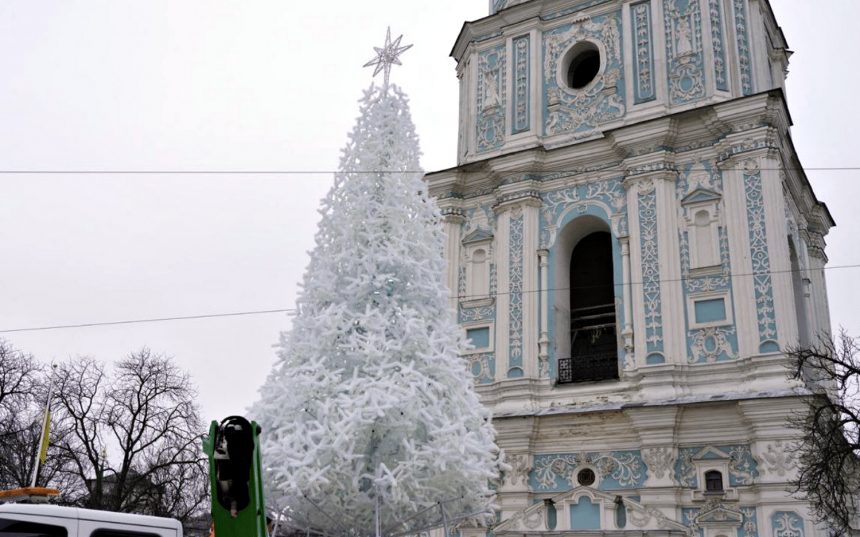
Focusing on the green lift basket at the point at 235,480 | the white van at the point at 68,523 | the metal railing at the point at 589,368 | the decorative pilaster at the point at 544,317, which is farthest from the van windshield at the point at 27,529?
the metal railing at the point at 589,368

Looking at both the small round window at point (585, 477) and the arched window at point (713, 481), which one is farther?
the small round window at point (585, 477)

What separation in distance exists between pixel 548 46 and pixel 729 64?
16.3ft

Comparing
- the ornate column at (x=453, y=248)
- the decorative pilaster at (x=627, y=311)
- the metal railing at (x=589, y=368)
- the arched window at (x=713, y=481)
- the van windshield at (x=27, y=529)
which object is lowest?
the van windshield at (x=27, y=529)

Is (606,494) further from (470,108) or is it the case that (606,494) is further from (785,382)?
(470,108)

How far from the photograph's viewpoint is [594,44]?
2273 cm

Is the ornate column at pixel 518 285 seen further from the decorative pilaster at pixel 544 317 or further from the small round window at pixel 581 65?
the small round window at pixel 581 65

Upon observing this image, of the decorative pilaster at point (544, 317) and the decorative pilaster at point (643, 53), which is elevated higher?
the decorative pilaster at point (643, 53)

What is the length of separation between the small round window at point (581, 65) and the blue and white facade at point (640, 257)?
6 centimetres

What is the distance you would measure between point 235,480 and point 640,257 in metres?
14.6

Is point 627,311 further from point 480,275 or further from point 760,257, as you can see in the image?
point 480,275

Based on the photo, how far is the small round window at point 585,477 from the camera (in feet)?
61.6

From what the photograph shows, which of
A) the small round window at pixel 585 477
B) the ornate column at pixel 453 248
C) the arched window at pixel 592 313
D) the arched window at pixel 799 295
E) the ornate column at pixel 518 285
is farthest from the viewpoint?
the ornate column at pixel 453 248

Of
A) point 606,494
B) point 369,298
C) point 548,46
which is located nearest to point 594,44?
point 548,46

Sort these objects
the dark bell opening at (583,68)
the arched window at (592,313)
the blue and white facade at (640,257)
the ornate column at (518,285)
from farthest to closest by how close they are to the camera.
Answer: the dark bell opening at (583,68) → the ornate column at (518,285) → the arched window at (592,313) → the blue and white facade at (640,257)
